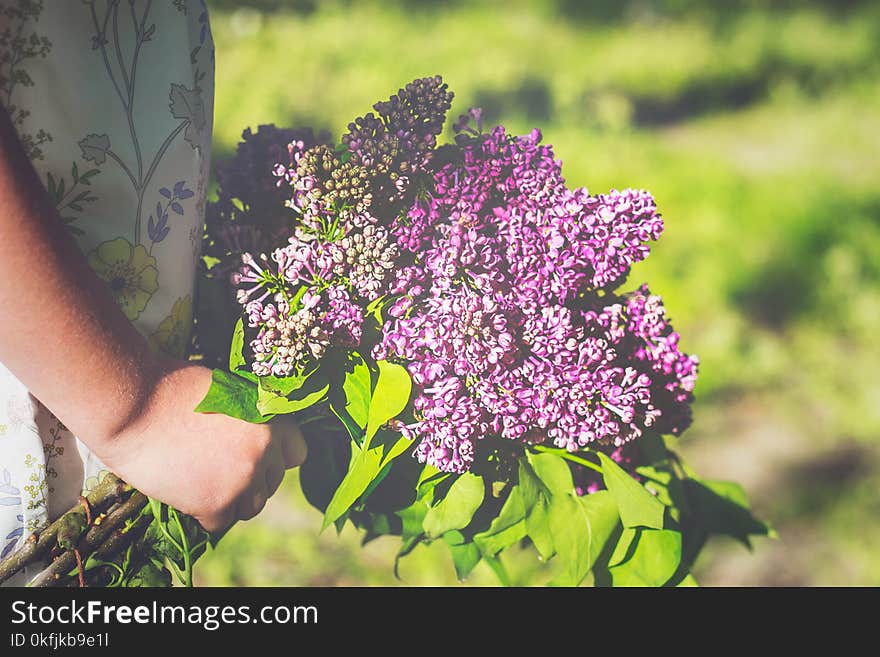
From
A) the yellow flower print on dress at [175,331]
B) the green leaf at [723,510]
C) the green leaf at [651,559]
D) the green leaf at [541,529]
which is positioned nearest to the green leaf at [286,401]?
the yellow flower print on dress at [175,331]

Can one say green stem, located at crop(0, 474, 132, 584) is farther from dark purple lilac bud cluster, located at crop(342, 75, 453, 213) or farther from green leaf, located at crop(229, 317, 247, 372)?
dark purple lilac bud cluster, located at crop(342, 75, 453, 213)

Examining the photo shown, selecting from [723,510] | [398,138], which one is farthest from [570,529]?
[398,138]

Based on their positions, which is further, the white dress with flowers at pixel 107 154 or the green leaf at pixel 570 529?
the green leaf at pixel 570 529

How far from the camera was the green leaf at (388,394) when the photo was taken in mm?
678

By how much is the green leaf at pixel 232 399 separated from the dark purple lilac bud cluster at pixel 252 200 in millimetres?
110

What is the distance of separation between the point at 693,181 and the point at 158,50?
6.31 feet

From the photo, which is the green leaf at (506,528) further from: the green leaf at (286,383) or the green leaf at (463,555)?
the green leaf at (286,383)

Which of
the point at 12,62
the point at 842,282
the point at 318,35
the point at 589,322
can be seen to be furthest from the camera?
the point at 842,282

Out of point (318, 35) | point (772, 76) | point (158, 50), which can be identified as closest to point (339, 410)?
point (158, 50)

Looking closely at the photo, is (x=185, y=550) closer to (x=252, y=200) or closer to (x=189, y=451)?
(x=189, y=451)

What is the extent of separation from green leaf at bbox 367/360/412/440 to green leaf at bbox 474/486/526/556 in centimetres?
13

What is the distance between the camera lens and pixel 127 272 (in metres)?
0.68

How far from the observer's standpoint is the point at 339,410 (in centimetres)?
71
